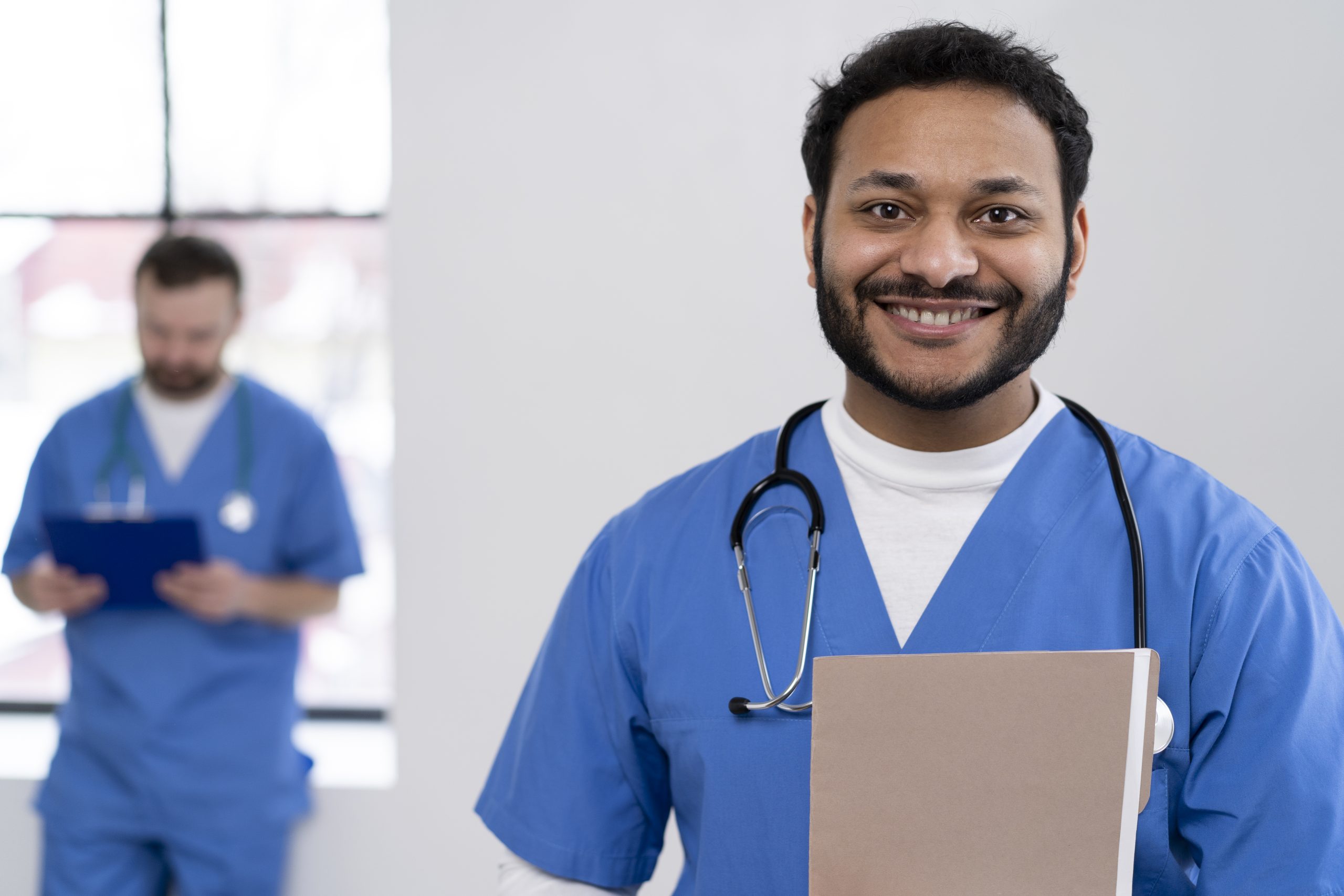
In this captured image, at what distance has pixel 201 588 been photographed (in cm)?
202

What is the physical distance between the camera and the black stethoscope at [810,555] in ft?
2.96

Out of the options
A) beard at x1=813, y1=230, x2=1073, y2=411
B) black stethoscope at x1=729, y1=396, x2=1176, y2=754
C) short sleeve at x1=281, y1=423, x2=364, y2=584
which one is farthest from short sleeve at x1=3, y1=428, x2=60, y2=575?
beard at x1=813, y1=230, x2=1073, y2=411

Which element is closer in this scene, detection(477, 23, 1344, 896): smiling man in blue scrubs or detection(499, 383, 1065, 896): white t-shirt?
detection(477, 23, 1344, 896): smiling man in blue scrubs

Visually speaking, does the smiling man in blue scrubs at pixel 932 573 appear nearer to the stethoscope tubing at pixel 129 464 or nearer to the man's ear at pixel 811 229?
the man's ear at pixel 811 229

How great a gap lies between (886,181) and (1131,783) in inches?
20.3

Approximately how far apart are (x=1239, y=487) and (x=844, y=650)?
1.31 metres

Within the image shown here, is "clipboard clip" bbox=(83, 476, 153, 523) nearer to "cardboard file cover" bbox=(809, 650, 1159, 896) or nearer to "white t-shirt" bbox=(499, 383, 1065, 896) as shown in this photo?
"white t-shirt" bbox=(499, 383, 1065, 896)

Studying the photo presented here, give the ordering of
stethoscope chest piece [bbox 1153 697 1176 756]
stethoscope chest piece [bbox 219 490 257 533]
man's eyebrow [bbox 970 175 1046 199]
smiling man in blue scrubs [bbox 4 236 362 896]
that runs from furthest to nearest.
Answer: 1. stethoscope chest piece [bbox 219 490 257 533]
2. smiling man in blue scrubs [bbox 4 236 362 896]
3. man's eyebrow [bbox 970 175 1046 199]
4. stethoscope chest piece [bbox 1153 697 1176 756]

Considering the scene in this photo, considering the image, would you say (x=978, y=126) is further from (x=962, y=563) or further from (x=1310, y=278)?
(x=1310, y=278)

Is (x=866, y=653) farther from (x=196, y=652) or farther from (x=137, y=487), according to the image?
(x=137, y=487)

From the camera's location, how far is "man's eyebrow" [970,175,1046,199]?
37.2 inches

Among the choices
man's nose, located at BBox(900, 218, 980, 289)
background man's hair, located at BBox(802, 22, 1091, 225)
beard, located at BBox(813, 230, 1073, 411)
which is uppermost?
background man's hair, located at BBox(802, 22, 1091, 225)

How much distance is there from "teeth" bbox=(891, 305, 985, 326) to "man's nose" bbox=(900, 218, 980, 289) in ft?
0.11

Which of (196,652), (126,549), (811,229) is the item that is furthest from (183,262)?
(811,229)
